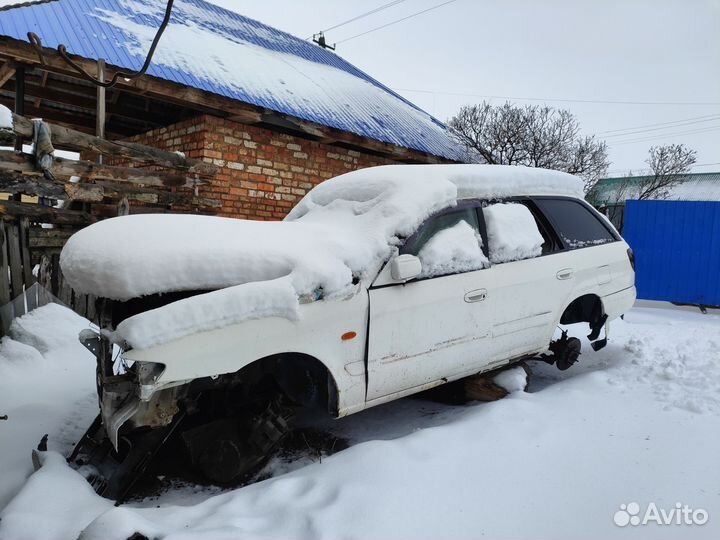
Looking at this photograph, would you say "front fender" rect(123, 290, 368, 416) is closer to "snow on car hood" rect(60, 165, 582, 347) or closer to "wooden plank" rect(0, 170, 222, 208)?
"snow on car hood" rect(60, 165, 582, 347)

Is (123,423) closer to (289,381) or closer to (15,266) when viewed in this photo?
(289,381)

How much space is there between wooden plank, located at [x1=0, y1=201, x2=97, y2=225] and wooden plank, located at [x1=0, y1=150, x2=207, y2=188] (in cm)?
52

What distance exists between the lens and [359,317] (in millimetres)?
2670

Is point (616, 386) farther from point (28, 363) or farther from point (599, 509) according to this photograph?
point (28, 363)

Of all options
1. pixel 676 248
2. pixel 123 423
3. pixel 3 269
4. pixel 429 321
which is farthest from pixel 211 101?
pixel 676 248

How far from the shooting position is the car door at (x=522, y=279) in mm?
3336

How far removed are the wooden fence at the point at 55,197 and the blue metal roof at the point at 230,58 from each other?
1093 millimetres

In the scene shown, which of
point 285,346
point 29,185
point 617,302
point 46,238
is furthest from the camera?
point 46,238

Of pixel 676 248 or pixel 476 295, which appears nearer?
pixel 476 295

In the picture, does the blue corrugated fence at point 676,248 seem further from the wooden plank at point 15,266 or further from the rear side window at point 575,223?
the wooden plank at point 15,266

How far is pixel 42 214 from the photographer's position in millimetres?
5059

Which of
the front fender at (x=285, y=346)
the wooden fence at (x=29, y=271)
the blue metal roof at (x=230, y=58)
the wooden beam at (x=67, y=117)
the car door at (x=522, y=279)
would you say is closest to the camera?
the front fender at (x=285, y=346)

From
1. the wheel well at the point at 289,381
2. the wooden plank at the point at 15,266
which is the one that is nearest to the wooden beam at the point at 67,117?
the wooden plank at the point at 15,266

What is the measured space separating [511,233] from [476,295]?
0.62m
